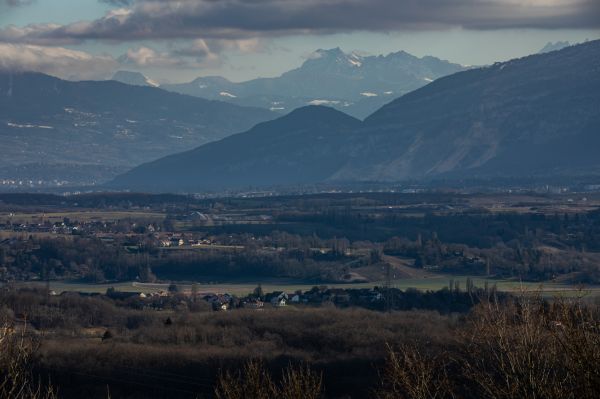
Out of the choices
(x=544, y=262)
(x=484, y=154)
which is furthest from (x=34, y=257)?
(x=484, y=154)

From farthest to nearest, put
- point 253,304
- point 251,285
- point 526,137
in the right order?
point 526,137 < point 251,285 < point 253,304

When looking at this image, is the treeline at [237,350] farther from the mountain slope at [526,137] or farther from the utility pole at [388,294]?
the mountain slope at [526,137]

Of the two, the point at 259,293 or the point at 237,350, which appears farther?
the point at 259,293

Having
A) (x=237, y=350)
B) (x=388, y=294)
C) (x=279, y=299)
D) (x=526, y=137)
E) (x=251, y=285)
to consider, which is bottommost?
(x=251, y=285)

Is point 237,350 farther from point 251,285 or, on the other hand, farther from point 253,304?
point 251,285

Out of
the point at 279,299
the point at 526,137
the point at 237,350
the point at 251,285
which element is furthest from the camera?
the point at 526,137

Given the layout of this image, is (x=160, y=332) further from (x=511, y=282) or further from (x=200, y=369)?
(x=511, y=282)

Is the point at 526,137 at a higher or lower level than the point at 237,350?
higher

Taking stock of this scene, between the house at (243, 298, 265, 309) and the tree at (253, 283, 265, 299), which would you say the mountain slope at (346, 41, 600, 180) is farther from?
the house at (243, 298, 265, 309)

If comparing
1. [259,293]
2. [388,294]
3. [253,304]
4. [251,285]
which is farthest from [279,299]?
[251,285]

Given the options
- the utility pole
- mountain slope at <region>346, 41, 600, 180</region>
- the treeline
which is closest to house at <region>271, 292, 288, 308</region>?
the utility pole

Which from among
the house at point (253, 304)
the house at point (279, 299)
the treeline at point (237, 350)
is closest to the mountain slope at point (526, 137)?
the house at point (279, 299)
